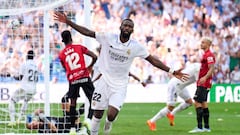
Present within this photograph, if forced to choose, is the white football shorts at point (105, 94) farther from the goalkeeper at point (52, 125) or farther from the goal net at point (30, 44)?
the goalkeeper at point (52, 125)

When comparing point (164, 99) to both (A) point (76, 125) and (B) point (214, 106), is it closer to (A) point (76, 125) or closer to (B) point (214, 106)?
(B) point (214, 106)

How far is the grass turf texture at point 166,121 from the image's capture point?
59.2 ft

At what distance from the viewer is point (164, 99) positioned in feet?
102

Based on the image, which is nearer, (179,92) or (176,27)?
(179,92)

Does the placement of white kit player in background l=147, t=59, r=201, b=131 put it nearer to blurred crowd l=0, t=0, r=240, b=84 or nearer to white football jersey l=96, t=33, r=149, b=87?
white football jersey l=96, t=33, r=149, b=87

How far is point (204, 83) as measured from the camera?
1797cm

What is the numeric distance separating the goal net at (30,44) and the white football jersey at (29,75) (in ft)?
1.58

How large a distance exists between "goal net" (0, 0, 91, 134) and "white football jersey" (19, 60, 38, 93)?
0.48 m

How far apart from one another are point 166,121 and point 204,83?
4.32 metres

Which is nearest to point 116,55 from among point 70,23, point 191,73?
point 70,23

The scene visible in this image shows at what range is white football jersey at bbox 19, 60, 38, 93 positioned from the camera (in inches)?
771

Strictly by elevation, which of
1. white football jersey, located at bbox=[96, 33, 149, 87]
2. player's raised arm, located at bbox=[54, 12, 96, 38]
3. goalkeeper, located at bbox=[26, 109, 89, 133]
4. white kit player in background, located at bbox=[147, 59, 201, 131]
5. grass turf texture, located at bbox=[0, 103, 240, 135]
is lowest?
grass turf texture, located at bbox=[0, 103, 240, 135]

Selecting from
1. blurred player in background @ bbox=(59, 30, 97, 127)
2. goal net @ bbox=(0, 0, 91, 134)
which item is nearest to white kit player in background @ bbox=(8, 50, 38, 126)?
goal net @ bbox=(0, 0, 91, 134)

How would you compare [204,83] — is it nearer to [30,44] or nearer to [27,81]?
[27,81]
